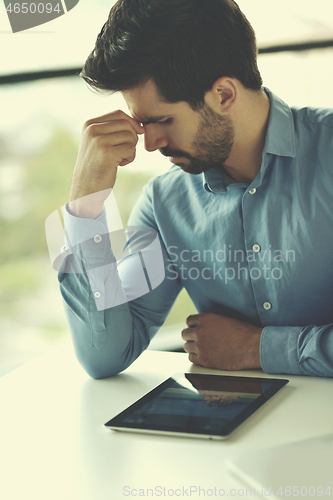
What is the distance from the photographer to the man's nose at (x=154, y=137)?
44.3 inches

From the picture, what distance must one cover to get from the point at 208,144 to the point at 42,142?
1.08 meters

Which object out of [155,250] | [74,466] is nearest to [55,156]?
[155,250]

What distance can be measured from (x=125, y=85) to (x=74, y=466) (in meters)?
0.80

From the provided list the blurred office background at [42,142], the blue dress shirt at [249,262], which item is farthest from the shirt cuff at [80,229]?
the blurred office background at [42,142]

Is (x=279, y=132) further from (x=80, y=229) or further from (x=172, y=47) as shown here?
(x=80, y=229)

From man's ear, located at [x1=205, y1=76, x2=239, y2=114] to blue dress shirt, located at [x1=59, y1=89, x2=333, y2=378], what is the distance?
0.11 metres

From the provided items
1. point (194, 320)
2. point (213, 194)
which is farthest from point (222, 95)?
point (194, 320)

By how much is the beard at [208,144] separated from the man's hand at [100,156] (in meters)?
0.10

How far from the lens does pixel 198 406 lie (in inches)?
31.9

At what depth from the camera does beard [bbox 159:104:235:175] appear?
3.69 feet

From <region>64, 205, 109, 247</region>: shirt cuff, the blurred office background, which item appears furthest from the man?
the blurred office background

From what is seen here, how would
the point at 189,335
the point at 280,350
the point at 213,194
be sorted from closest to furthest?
the point at 280,350, the point at 189,335, the point at 213,194

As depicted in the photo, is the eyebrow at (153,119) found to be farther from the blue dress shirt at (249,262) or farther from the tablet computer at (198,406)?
the tablet computer at (198,406)

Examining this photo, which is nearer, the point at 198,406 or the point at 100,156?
the point at 198,406
